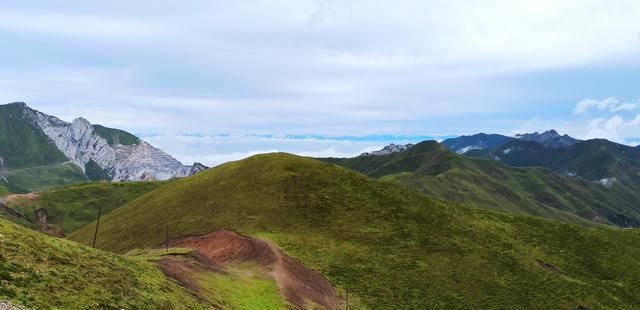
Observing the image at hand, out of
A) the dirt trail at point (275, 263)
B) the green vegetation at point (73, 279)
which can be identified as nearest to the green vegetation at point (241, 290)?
the dirt trail at point (275, 263)

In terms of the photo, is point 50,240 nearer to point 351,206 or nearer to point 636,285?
point 351,206

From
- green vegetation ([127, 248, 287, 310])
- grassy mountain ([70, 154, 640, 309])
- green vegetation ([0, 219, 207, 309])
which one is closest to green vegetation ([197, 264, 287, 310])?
green vegetation ([127, 248, 287, 310])

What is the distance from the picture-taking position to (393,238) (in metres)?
98.4

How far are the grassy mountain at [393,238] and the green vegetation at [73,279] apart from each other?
35924 mm

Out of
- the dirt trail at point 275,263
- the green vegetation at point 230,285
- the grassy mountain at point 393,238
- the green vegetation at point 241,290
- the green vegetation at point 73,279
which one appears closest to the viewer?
the green vegetation at point 73,279

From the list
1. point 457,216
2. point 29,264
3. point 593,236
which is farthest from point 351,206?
point 29,264

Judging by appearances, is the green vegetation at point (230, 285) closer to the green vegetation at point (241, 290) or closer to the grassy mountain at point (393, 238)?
the green vegetation at point (241, 290)

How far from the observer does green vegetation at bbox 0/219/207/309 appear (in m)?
34.9

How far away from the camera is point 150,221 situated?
360ft

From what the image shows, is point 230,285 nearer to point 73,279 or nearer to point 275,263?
point 275,263

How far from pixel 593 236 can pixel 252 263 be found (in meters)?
77.5

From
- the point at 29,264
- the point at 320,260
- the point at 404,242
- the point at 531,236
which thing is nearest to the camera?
the point at 29,264

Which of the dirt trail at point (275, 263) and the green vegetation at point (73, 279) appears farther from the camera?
the dirt trail at point (275, 263)

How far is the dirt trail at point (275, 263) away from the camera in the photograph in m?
69.7
